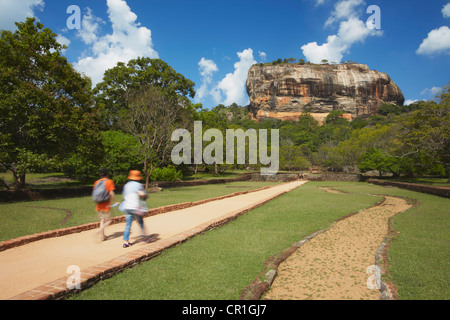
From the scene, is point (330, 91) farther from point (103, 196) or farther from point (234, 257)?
point (103, 196)

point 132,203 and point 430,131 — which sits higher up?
point 430,131

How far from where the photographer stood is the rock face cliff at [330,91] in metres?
96.9

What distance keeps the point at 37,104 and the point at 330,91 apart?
101888 mm

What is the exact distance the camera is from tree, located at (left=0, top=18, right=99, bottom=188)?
11430 mm

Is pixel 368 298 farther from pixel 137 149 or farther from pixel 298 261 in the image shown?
pixel 137 149

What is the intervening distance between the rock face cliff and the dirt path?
9647cm

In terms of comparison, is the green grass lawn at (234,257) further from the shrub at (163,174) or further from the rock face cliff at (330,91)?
the rock face cliff at (330,91)

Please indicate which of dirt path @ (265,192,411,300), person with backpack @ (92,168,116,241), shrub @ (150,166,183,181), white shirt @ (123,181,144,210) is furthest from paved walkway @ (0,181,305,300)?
shrub @ (150,166,183,181)

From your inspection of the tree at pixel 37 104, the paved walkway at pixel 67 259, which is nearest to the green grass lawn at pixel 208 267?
the paved walkway at pixel 67 259

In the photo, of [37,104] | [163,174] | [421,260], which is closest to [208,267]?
[421,260]

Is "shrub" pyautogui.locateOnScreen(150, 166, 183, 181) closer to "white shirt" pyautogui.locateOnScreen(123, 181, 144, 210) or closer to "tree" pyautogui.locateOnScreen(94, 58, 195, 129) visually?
"tree" pyautogui.locateOnScreen(94, 58, 195, 129)

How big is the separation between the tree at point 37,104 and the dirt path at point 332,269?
1201 cm

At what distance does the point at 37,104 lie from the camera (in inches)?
475

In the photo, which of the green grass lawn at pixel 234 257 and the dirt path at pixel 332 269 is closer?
the green grass lawn at pixel 234 257
